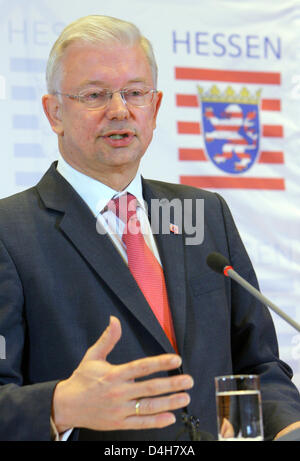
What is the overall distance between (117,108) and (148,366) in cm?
108

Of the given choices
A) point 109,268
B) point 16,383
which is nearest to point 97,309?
point 109,268

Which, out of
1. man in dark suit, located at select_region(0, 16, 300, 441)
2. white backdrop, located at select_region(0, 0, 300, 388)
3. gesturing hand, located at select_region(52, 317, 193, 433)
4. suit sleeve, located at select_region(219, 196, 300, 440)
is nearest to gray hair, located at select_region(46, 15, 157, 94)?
man in dark suit, located at select_region(0, 16, 300, 441)

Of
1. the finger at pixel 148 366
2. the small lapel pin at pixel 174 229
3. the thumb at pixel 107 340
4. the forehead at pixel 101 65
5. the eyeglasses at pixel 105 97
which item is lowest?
the finger at pixel 148 366

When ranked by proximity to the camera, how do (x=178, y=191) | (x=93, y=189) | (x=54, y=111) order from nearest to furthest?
(x=93, y=189)
(x=54, y=111)
(x=178, y=191)

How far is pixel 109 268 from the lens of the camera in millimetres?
2371

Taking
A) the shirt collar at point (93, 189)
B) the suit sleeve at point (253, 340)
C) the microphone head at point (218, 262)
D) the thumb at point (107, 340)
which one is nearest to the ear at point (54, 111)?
the shirt collar at point (93, 189)

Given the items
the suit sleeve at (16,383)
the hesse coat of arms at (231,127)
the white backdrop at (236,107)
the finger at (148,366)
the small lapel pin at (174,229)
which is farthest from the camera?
the hesse coat of arms at (231,127)

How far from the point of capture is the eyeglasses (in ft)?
8.25

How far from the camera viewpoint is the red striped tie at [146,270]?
241 centimetres

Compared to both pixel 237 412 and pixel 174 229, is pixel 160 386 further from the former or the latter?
pixel 174 229

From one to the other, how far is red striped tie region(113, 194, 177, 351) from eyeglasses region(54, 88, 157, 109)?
0.32 metres

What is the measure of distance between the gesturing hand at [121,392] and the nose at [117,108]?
93cm

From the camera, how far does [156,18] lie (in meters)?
3.86

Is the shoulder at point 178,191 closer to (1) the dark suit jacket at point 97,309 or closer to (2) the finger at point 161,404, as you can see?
(1) the dark suit jacket at point 97,309
